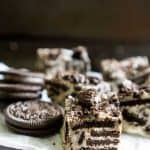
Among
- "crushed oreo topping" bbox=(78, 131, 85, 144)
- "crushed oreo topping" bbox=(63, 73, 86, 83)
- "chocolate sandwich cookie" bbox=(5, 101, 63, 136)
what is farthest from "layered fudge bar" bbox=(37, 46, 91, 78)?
"crushed oreo topping" bbox=(78, 131, 85, 144)

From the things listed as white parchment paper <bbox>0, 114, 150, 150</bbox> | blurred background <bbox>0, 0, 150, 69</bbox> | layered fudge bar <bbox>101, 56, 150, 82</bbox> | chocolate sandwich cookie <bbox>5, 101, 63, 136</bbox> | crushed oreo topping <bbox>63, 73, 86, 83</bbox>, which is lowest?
white parchment paper <bbox>0, 114, 150, 150</bbox>

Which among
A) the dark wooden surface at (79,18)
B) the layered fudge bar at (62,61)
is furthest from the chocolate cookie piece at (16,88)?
the dark wooden surface at (79,18)

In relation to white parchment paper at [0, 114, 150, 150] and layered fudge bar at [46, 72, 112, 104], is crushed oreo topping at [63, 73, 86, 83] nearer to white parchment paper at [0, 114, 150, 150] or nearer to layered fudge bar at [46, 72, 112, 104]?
layered fudge bar at [46, 72, 112, 104]

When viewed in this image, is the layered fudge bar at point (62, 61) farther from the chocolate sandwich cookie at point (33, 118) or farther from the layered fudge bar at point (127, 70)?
the chocolate sandwich cookie at point (33, 118)

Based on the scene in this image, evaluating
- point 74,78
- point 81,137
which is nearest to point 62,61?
point 74,78

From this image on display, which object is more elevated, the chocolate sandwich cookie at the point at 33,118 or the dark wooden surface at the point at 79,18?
the dark wooden surface at the point at 79,18

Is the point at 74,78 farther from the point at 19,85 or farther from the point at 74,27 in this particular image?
the point at 74,27

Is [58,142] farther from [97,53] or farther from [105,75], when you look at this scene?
[97,53]
